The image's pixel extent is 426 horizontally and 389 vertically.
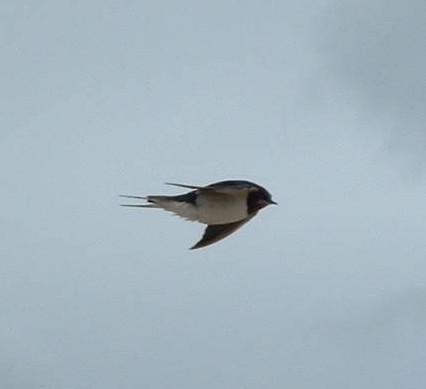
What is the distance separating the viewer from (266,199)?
27.0 metres

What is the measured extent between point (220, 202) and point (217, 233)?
3.29 feet

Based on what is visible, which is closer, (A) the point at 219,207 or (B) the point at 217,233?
(A) the point at 219,207

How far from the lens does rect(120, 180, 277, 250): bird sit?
87.3ft

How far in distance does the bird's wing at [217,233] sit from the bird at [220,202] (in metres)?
0.41

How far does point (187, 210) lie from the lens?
26.6m

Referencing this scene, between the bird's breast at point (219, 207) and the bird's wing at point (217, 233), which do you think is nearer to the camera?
the bird's breast at point (219, 207)

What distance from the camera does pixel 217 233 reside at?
2767 centimetres

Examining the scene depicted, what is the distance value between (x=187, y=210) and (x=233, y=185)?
0.75 metres

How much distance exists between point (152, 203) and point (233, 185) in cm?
120

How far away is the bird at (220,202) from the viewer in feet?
87.3

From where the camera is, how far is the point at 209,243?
2767cm

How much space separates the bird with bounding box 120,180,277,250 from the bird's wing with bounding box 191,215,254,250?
41 centimetres

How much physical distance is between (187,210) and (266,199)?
3.95 ft

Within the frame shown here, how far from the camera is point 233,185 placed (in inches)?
1043
